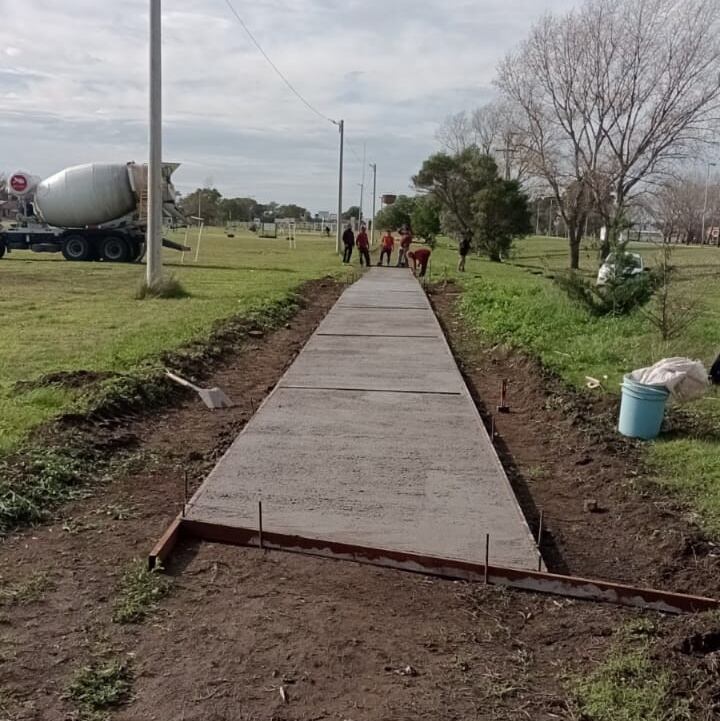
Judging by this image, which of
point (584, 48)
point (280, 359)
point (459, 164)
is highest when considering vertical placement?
point (584, 48)

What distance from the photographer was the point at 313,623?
3561 millimetres

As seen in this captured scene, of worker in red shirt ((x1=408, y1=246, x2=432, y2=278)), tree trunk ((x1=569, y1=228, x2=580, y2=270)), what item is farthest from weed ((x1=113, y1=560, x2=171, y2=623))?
tree trunk ((x1=569, y1=228, x2=580, y2=270))

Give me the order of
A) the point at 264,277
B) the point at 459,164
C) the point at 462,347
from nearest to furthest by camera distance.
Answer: the point at 462,347, the point at 264,277, the point at 459,164

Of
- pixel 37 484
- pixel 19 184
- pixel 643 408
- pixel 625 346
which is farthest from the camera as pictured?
pixel 19 184

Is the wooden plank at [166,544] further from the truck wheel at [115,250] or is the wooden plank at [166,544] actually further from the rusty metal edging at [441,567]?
the truck wheel at [115,250]

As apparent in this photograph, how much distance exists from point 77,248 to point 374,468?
88.0ft

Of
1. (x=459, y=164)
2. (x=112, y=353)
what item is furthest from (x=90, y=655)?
(x=459, y=164)

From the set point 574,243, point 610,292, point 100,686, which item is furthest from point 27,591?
point 574,243

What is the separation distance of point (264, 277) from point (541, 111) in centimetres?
2257

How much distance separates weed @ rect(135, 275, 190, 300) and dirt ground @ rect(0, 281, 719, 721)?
37.2 ft

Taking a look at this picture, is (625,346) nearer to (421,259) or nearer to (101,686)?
(101,686)

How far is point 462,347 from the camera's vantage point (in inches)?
487

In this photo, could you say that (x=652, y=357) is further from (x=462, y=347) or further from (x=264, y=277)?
(x=264, y=277)

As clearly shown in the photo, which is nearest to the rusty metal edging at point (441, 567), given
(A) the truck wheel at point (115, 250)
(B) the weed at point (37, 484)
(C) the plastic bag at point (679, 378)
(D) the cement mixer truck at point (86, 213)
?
(B) the weed at point (37, 484)
